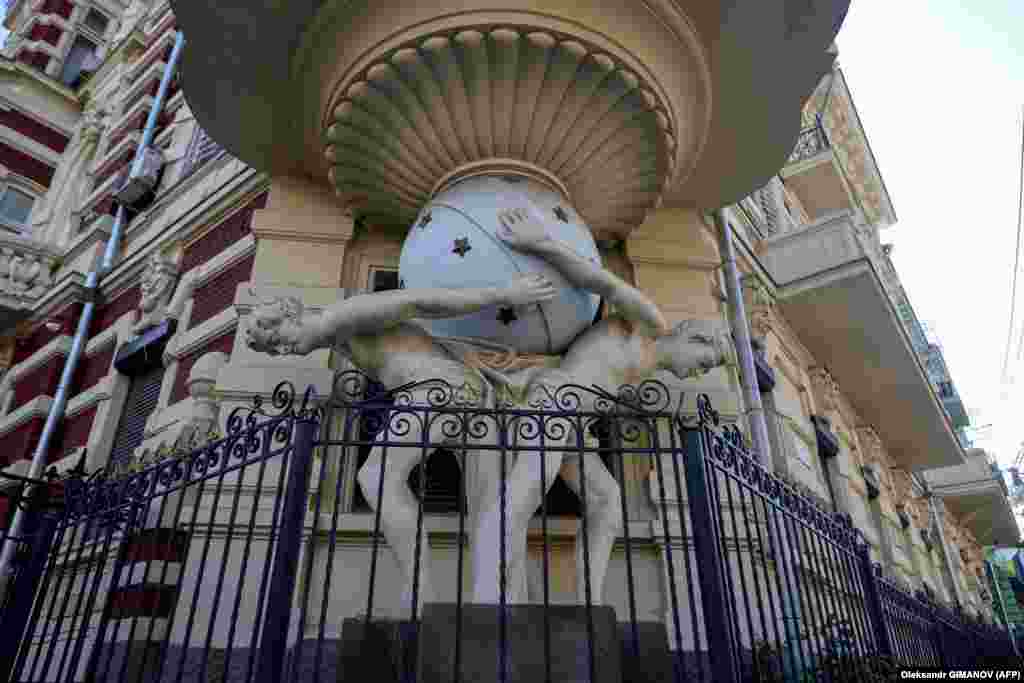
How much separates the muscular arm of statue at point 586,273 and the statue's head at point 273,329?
1.47 metres

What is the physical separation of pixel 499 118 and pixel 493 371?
6.14 feet

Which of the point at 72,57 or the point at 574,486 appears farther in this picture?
the point at 72,57

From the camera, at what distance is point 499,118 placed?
4.93 metres

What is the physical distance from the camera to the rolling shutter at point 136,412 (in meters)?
7.73

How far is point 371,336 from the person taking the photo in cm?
429

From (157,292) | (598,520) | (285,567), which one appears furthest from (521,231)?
(157,292)

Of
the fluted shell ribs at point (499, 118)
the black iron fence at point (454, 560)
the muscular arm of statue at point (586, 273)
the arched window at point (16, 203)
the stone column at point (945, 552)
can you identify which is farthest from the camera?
the stone column at point (945, 552)

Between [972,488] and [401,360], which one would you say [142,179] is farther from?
[972,488]

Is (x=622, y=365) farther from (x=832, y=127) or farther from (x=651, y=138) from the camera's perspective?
(x=832, y=127)

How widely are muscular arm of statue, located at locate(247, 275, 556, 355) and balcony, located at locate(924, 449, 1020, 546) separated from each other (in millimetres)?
17136

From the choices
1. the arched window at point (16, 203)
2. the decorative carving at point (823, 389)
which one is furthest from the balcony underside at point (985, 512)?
the arched window at point (16, 203)

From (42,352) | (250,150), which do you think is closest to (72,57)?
(42,352)

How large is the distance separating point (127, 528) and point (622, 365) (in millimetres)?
3062

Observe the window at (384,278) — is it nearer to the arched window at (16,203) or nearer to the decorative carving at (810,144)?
the decorative carving at (810,144)
